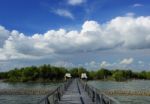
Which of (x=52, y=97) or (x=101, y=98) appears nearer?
(x=101, y=98)

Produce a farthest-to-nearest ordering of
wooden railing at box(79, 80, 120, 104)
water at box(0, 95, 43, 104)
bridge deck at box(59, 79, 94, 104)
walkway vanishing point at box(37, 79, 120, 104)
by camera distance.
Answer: water at box(0, 95, 43, 104) < bridge deck at box(59, 79, 94, 104) < walkway vanishing point at box(37, 79, 120, 104) < wooden railing at box(79, 80, 120, 104)

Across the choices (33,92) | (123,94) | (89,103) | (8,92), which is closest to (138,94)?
(123,94)

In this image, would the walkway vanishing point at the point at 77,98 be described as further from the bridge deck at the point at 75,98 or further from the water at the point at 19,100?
the water at the point at 19,100

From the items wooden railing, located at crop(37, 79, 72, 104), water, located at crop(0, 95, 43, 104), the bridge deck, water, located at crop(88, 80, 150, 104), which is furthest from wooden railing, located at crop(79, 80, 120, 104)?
water, located at crop(0, 95, 43, 104)

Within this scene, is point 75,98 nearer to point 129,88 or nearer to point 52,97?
point 52,97

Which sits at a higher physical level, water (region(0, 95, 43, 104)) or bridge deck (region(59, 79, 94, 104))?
bridge deck (region(59, 79, 94, 104))

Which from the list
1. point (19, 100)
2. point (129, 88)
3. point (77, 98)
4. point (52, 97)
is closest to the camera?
point (52, 97)

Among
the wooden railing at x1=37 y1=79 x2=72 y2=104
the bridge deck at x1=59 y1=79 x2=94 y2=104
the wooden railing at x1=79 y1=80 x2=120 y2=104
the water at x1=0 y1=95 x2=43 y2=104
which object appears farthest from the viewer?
the water at x1=0 y1=95 x2=43 y2=104

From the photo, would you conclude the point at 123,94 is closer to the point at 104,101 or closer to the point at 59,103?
the point at 59,103

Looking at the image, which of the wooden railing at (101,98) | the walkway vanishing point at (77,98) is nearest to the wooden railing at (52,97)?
the walkway vanishing point at (77,98)

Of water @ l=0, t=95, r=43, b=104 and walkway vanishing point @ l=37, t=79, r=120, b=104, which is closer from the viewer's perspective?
walkway vanishing point @ l=37, t=79, r=120, b=104

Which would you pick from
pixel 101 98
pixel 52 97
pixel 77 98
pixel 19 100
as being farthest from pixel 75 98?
pixel 19 100

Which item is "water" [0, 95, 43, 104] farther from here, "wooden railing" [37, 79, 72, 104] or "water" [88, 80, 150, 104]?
"wooden railing" [37, 79, 72, 104]

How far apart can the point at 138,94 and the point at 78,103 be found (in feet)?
203
